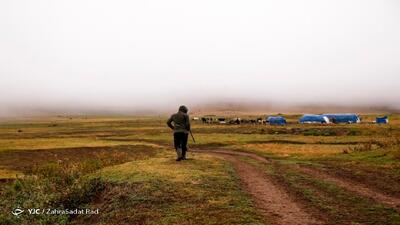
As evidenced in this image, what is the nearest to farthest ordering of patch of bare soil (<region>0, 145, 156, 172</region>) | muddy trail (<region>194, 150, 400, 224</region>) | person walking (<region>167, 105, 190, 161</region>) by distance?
1. muddy trail (<region>194, 150, 400, 224</region>)
2. person walking (<region>167, 105, 190, 161</region>)
3. patch of bare soil (<region>0, 145, 156, 172</region>)

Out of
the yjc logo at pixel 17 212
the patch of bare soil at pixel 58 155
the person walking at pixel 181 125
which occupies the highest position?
the person walking at pixel 181 125

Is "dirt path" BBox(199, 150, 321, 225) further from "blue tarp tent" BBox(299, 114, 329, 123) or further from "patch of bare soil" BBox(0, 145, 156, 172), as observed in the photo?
"blue tarp tent" BBox(299, 114, 329, 123)

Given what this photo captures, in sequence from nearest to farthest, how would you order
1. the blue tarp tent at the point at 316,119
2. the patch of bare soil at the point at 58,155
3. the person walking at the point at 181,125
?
the person walking at the point at 181,125 < the patch of bare soil at the point at 58,155 < the blue tarp tent at the point at 316,119

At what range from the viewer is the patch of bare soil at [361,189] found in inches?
500

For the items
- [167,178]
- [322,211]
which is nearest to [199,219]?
[322,211]

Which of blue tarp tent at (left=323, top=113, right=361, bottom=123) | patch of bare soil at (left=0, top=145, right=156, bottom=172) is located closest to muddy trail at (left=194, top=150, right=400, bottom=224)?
patch of bare soil at (left=0, top=145, right=156, bottom=172)

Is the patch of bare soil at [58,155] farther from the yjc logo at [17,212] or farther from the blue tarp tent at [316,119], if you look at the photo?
the blue tarp tent at [316,119]

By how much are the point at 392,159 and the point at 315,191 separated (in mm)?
10728

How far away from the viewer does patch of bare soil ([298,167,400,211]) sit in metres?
12.7

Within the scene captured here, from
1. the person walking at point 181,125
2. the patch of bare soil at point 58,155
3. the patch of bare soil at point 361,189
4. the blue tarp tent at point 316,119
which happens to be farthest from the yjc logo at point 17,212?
the blue tarp tent at point 316,119

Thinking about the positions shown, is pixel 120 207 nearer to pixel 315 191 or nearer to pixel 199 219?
pixel 199 219

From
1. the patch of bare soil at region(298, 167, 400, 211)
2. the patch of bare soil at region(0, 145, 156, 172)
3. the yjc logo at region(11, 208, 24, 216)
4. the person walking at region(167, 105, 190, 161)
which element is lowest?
the patch of bare soil at region(0, 145, 156, 172)

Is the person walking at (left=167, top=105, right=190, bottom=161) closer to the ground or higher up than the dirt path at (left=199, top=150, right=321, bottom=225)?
higher up

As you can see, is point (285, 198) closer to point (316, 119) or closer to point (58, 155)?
point (58, 155)
